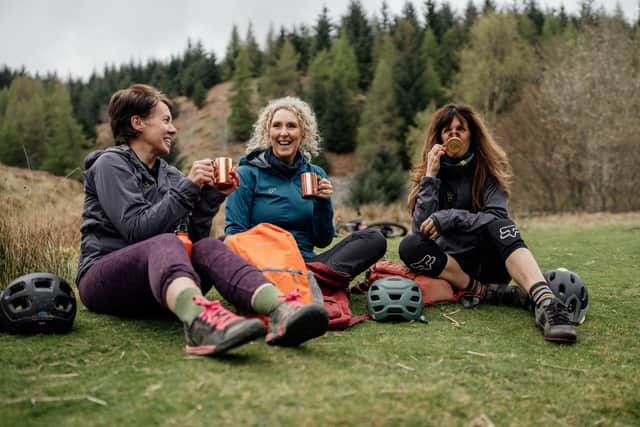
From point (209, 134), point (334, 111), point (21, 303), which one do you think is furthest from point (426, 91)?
point (21, 303)

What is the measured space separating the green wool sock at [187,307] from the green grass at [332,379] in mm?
187

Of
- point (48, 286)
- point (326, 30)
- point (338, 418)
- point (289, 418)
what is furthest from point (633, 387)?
point (326, 30)

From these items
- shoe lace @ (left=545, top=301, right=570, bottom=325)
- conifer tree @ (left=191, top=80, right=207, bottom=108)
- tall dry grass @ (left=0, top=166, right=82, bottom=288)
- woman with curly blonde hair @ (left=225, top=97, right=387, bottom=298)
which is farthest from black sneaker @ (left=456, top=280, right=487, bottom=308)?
conifer tree @ (left=191, top=80, right=207, bottom=108)

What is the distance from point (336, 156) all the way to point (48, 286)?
1782 inches

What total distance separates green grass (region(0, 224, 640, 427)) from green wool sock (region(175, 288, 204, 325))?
19cm

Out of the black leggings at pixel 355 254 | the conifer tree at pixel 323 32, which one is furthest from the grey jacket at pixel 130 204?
the conifer tree at pixel 323 32

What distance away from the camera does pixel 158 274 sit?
2.72 m

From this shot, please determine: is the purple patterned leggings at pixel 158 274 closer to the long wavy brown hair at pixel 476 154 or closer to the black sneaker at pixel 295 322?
the black sneaker at pixel 295 322

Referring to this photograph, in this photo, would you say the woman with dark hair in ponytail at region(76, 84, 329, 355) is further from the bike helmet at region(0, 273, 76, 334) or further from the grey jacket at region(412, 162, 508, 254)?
the grey jacket at region(412, 162, 508, 254)

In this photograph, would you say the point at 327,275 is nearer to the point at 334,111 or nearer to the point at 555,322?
the point at 555,322

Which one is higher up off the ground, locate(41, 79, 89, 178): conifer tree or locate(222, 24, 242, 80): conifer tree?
locate(222, 24, 242, 80): conifer tree

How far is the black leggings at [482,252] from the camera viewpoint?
400 centimetres

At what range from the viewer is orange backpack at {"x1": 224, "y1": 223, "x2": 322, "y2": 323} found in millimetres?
3402

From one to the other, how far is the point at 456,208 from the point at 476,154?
467 millimetres
